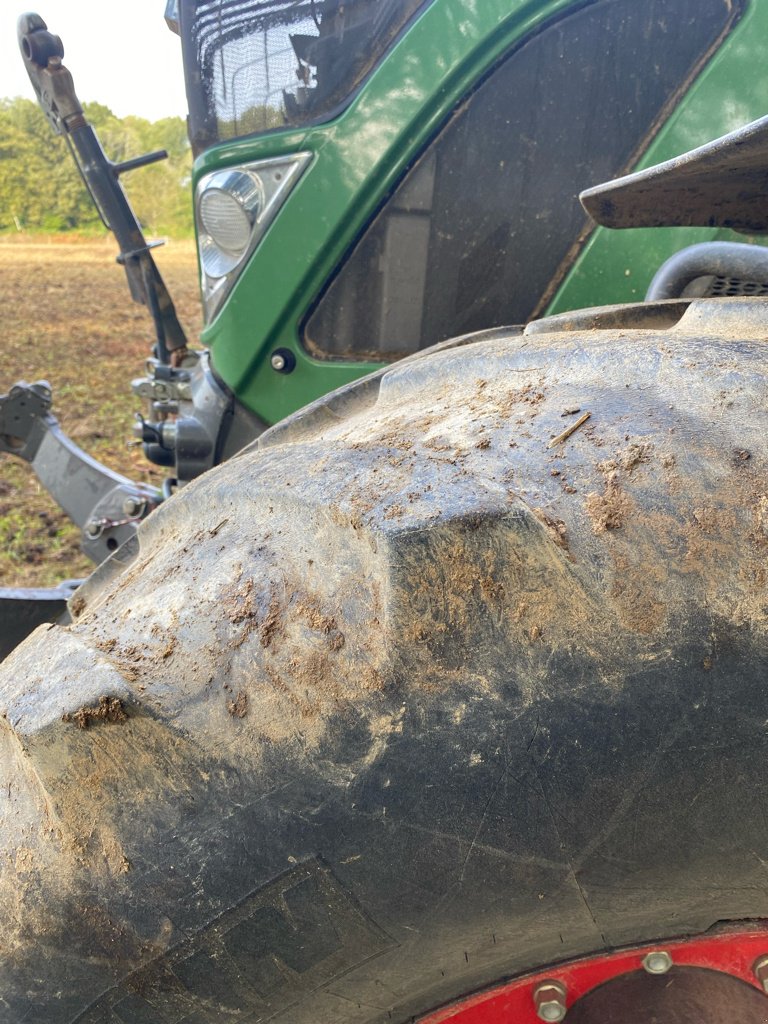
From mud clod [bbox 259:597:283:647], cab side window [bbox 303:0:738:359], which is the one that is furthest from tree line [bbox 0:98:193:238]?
mud clod [bbox 259:597:283:647]

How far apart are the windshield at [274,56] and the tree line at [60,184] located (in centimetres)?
1540

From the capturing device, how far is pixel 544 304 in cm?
190

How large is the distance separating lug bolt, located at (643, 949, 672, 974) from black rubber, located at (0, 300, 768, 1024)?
0.06ft

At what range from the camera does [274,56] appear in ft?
6.39

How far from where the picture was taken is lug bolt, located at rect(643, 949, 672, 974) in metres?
0.76

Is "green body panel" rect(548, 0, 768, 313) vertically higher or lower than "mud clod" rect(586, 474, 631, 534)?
higher

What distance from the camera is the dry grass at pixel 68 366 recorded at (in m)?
4.26

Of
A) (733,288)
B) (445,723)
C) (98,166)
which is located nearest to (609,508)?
(445,723)

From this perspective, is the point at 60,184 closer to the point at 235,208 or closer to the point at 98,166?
the point at 98,166

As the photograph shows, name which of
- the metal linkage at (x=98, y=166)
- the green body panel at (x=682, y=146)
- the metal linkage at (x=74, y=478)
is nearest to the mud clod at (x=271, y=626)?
the green body panel at (x=682, y=146)

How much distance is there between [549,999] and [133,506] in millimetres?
1961

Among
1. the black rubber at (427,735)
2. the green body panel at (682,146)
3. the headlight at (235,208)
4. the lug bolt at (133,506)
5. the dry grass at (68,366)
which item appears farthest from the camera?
the dry grass at (68,366)

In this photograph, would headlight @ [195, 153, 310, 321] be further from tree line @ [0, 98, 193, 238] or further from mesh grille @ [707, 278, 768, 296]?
tree line @ [0, 98, 193, 238]

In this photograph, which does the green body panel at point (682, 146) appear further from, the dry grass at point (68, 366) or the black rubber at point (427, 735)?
the dry grass at point (68, 366)
